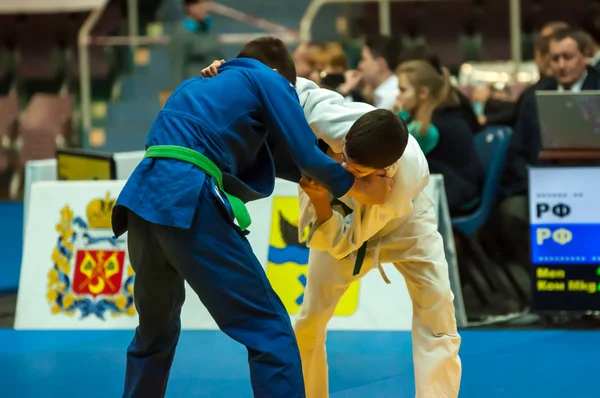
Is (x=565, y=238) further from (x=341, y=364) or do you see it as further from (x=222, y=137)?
(x=222, y=137)

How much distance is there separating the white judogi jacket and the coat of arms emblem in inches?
95.3

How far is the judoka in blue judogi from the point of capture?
10.2 feet

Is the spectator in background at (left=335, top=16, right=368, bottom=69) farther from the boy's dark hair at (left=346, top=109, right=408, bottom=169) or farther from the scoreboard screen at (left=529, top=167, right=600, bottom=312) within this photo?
the boy's dark hair at (left=346, top=109, right=408, bottom=169)

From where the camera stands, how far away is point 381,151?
10.5 ft

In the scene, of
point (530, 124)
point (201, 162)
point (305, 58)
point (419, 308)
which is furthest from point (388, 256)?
point (305, 58)

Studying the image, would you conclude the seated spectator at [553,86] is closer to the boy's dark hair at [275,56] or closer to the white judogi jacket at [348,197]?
the white judogi jacket at [348,197]

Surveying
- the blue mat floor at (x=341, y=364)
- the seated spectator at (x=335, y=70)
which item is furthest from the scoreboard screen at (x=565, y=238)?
the seated spectator at (x=335, y=70)

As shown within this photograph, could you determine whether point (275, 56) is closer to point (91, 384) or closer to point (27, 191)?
point (91, 384)

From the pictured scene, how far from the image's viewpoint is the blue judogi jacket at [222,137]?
3.12 m

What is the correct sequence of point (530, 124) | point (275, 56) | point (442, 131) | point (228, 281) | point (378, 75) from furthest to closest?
1. point (378, 75)
2. point (530, 124)
3. point (442, 131)
4. point (275, 56)
5. point (228, 281)

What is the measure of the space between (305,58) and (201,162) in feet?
12.9

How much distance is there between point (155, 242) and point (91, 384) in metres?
1.61

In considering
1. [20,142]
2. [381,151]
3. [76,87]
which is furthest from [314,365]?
[76,87]

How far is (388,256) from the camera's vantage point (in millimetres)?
3672
